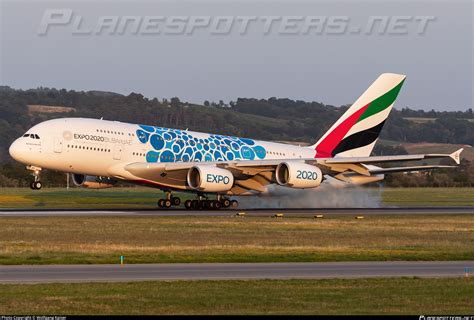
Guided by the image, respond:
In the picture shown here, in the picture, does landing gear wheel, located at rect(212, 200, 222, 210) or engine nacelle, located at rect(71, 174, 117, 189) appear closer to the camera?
landing gear wheel, located at rect(212, 200, 222, 210)

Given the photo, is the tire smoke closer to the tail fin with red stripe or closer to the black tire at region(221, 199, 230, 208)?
the black tire at region(221, 199, 230, 208)

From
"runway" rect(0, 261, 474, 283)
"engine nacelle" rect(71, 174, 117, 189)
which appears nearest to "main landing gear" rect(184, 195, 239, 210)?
"engine nacelle" rect(71, 174, 117, 189)

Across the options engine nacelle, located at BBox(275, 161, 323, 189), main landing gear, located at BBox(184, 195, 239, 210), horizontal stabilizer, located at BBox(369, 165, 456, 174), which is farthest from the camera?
horizontal stabilizer, located at BBox(369, 165, 456, 174)

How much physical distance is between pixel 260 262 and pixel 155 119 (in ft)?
445

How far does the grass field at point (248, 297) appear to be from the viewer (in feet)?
60.7

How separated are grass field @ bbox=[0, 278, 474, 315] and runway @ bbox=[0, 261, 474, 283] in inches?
Answer: 51.2

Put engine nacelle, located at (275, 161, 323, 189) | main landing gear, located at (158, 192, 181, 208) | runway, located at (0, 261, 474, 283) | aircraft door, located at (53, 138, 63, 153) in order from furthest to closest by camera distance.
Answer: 1. main landing gear, located at (158, 192, 181, 208)
2. engine nacelle, located at (275, 161, 323, 189)
3. aircraft door, located at (53, 138, 63, 153)
4. runway, located at (0, 261, 474, 283)

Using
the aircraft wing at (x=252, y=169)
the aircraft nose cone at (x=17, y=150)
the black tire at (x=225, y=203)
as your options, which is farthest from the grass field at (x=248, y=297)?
the black tire at (x=225, y=203)

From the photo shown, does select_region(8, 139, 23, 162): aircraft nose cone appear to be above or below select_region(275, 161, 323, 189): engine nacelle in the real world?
below

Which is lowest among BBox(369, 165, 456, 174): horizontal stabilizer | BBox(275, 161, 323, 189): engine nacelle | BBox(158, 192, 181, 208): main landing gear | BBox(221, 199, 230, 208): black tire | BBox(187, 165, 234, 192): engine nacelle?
BBox(158, 192, 181, 208): main landing gear

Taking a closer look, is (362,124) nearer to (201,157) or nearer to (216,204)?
(201,157)

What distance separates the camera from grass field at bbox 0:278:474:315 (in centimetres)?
1852

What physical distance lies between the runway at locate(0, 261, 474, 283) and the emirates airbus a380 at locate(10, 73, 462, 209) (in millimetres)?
25566

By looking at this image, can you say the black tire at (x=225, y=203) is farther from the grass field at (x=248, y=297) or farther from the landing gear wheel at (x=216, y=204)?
the grass field at (x=248, y=297)
